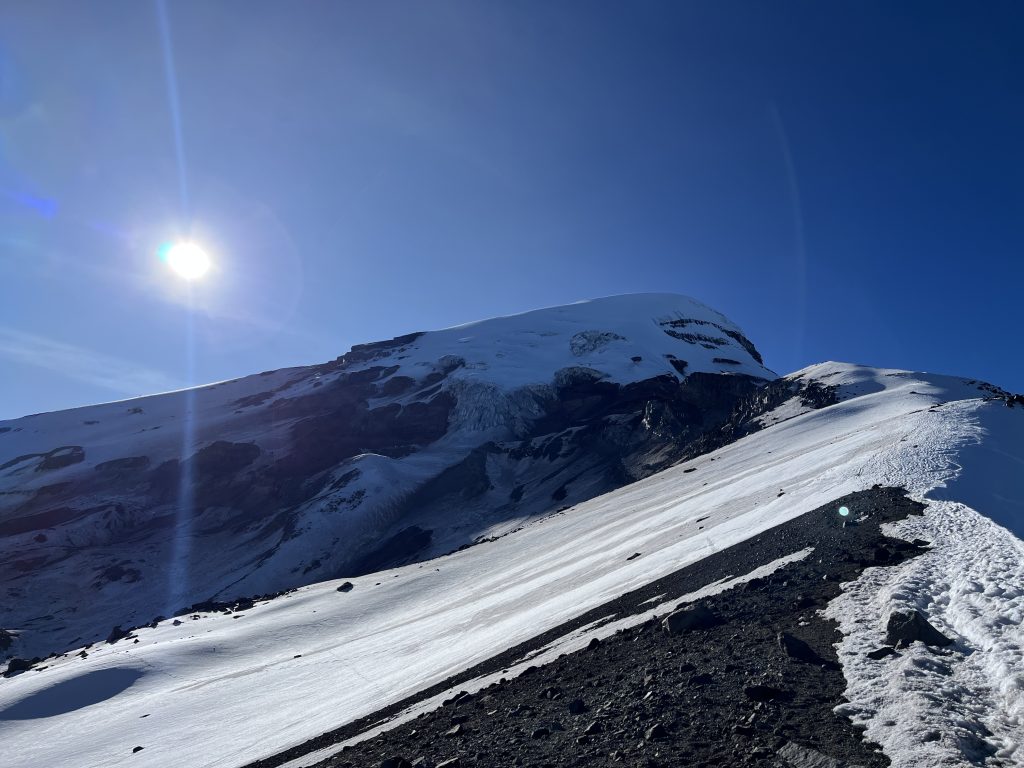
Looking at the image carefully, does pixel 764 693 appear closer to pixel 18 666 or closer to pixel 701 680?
pixel 701 680

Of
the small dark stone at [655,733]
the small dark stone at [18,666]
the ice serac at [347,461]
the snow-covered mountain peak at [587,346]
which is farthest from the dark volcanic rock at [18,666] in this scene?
the snow-covered mountain peak at [587,346]

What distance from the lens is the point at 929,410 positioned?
1199 inches

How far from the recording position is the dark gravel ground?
7461 millimetres

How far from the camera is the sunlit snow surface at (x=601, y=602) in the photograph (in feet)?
28.0

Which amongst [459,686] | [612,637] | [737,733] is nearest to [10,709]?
[459,686]

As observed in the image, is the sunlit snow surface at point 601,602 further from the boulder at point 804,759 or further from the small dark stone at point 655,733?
the small dark stone at point 655,733

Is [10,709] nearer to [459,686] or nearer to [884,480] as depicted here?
[459,686]

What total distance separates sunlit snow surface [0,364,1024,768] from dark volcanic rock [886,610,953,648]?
0.83 feet

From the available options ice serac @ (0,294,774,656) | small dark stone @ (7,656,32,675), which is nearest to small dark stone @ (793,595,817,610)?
small dark stone @ (7,656,32,675)

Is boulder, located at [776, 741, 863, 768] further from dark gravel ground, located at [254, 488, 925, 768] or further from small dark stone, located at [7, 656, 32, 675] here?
small dark stone, located at [7, 656, 32, 675]

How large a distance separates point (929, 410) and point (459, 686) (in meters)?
26.3

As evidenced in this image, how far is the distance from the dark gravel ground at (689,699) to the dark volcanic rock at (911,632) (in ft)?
2.56

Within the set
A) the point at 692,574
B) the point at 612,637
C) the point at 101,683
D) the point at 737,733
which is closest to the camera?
the point at 737,733

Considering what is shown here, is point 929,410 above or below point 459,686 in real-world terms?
above
